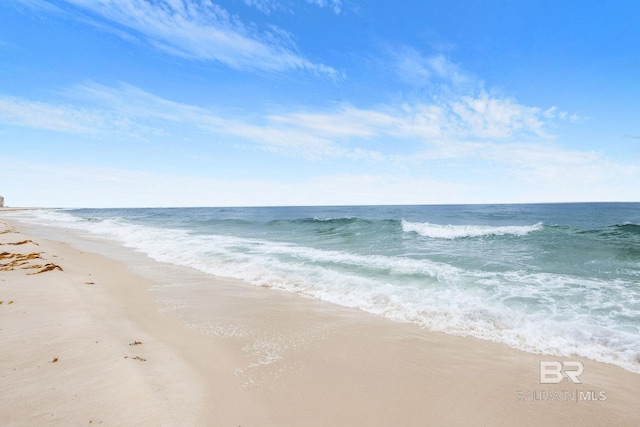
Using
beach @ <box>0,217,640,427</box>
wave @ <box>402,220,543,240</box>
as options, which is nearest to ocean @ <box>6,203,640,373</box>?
beach @ <box>0,217,640,427</box>

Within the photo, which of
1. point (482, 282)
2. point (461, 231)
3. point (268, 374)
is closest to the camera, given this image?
point (268, 374)

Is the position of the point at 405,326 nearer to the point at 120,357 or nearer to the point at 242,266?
the point at 120,357

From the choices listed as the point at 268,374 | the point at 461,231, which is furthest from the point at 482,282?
the point at 461,231

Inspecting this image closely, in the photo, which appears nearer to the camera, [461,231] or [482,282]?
[482,282]

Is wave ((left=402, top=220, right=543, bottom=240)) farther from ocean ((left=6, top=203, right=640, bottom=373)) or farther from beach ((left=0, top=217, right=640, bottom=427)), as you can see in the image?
beach ((left=0, top=217, right=640, bottom=427))

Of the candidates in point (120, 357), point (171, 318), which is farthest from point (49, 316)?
point (120, 357)

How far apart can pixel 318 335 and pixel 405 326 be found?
1780 mm

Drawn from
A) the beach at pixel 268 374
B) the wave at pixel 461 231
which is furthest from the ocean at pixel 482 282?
the wave at pixel 461 231

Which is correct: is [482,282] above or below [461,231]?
below

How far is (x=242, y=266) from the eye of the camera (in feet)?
38.2

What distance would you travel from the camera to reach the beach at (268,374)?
323cm

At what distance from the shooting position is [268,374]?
4.14 metres

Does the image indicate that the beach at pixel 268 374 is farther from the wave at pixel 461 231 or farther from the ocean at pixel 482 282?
the wave at pixel 461 231

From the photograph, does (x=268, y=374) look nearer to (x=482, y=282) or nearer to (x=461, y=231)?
(x=482, y=282)
